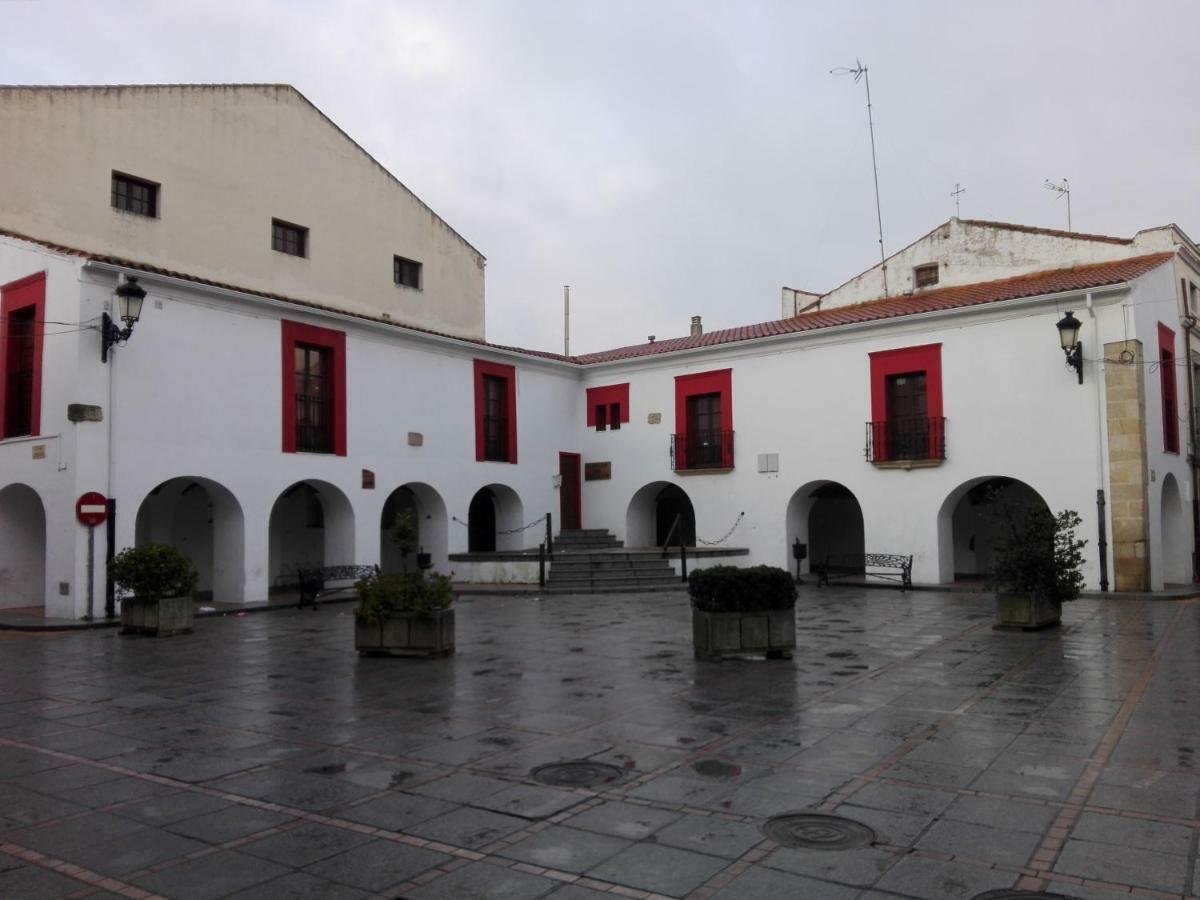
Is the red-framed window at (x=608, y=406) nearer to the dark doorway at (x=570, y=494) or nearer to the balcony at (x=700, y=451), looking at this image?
the dark doorway at (x=570, y=494)

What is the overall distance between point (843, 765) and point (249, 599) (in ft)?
44.7

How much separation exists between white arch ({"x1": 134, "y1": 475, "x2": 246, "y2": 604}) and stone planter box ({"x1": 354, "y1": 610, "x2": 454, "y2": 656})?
7.38m

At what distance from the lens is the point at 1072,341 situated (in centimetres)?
1672

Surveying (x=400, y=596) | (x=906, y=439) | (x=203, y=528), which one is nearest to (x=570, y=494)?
(x=906, y=439)

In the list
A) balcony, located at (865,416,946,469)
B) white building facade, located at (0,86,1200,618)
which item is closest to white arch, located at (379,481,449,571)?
white building facade, located at (0,86,1200,618)

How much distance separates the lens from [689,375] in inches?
910

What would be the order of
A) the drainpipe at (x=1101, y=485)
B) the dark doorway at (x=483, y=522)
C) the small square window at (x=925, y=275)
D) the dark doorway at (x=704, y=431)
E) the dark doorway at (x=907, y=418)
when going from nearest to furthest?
the drainpipe at (x=1101, y=485) < the dark doorway at (x=907, y=418) < the dark doorway at (x=704, y=431) < the dark doorway at (x=483, y=522) < the small square window at (x=925, y=275)

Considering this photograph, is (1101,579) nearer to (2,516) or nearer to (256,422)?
(256,422)

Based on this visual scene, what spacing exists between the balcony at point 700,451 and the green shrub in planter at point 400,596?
12.8 meters

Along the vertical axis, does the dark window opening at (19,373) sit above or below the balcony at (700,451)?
above

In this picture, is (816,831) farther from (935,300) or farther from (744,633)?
(935,300)

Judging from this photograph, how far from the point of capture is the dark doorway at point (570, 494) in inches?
957

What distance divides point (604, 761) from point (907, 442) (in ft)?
50.0

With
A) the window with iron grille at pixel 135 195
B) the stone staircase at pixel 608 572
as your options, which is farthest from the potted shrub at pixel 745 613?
the window with iron grille at pixel 135 195
